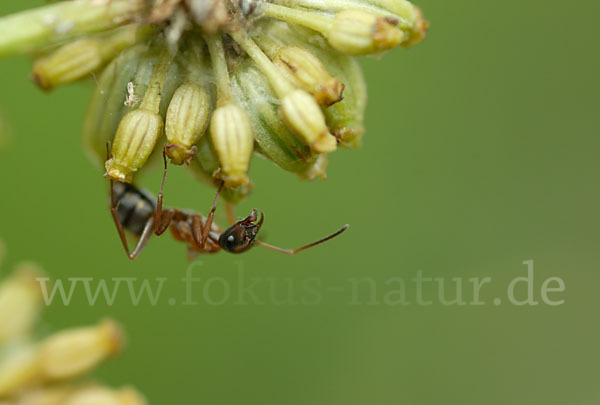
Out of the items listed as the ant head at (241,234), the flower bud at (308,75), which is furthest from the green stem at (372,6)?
the ant head at (241,234)

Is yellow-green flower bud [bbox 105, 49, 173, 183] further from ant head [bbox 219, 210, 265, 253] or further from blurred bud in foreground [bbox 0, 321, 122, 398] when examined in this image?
ant head [bbox 219, 210, 265, 253]

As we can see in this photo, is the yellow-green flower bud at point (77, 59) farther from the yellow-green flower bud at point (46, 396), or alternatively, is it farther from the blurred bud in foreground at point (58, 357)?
the yellow-green flower bud at point (46, 396)

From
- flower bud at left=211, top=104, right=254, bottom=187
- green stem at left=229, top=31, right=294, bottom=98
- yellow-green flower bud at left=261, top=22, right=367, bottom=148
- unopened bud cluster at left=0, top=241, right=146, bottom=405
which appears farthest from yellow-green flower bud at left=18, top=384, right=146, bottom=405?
yellow-green flower bud at left=261, top=22, right=367, bottom=148

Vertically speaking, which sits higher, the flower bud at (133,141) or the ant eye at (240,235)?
the flower bud at (133,141)

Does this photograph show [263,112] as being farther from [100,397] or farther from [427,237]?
[427,237]

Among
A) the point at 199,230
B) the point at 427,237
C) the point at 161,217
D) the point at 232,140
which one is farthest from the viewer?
the point at 427,237

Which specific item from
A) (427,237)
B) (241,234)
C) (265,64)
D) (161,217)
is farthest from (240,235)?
(427,237)

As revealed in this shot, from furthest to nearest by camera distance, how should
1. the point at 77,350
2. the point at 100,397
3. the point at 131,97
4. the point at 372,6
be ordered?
the point at 372,6
the point at 131,97
the point at 77,350
the point at 100,397
